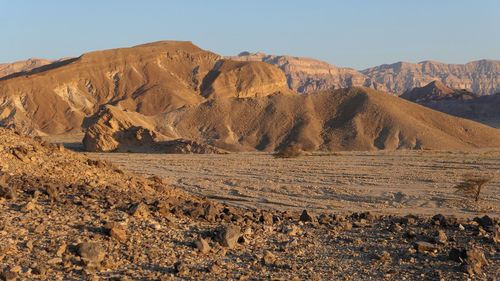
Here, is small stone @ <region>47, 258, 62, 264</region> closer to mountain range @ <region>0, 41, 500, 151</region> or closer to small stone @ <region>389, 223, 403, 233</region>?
small stone @ <region>389, 223, 403, 233</region>

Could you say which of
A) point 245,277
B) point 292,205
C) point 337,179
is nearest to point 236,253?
point 245,277

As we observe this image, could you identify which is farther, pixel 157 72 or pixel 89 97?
pixel 157 72

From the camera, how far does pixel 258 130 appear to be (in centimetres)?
5950

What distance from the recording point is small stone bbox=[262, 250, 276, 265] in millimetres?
7340

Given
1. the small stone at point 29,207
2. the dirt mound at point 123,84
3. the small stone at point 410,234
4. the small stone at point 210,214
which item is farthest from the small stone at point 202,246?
the dirt mound at point 123,84

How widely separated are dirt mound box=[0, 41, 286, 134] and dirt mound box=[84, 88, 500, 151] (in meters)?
25.0

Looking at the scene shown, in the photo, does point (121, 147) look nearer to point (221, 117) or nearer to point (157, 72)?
point (221, 117)

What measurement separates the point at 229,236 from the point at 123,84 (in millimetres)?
91284

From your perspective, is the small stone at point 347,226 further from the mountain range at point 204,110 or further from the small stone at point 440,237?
the mountain range at point 204,110

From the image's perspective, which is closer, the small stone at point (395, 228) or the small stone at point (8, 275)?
the small stone at point (8, 275)

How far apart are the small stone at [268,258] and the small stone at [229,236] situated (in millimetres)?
480

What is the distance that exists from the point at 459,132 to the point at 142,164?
35358mm

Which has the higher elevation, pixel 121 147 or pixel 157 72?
pixel 157 72

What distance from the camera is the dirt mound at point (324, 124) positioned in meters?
54.6
